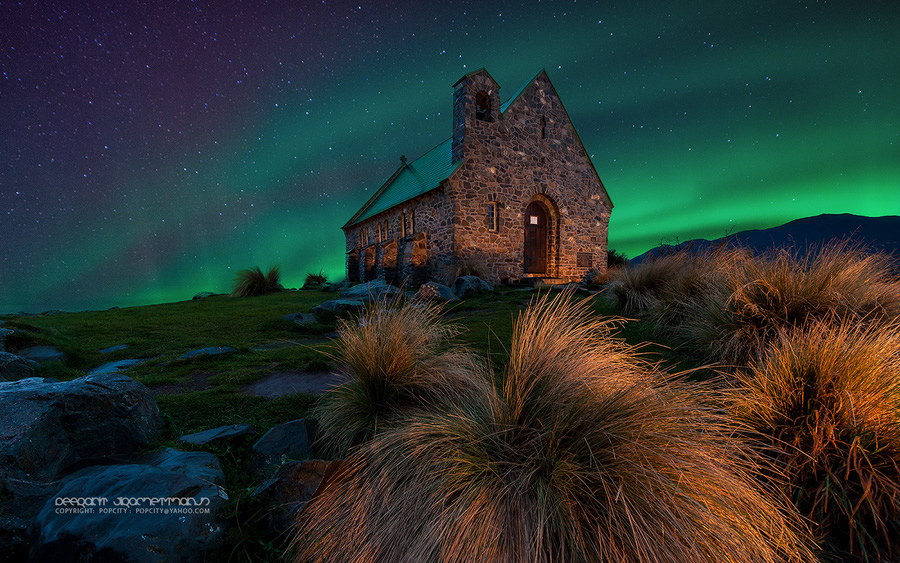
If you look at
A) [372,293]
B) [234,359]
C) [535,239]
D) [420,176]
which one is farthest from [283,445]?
[420,176]

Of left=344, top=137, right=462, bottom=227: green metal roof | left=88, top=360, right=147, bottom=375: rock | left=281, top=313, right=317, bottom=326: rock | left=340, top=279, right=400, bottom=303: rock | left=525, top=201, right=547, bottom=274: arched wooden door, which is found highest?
left=344, top=137, right=462, bottom=227: green metal roof

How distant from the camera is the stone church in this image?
48.6 ft

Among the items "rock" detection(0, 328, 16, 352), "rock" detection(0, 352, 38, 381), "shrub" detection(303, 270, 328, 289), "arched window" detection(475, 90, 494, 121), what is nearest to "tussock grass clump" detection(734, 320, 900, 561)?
"rock" detection(0, 352, 38, 381)

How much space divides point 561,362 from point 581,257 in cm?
1634

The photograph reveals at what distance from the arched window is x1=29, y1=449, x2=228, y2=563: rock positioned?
15.3m

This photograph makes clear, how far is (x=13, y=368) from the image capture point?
3.92 metres

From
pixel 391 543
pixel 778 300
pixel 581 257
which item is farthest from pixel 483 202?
pixel 391 543

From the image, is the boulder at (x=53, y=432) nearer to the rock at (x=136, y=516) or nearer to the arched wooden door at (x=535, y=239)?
the rock at (x=136, y=516)

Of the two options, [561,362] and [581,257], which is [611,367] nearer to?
[561,362]

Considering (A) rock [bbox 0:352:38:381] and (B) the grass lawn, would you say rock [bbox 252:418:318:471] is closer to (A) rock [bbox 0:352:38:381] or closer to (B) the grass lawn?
(B) the grass lawn

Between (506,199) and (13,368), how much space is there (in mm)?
14507

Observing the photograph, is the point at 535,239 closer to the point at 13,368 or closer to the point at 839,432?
the point at 839,432

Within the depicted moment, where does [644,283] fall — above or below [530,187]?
below

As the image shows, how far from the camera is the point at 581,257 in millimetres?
17594
